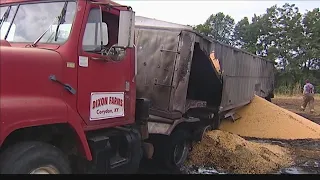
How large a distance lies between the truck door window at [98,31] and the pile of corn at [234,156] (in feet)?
11.8

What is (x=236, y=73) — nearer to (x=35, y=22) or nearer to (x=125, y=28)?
(x=125, y=28)

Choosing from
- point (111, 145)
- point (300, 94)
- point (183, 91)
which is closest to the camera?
point (111, 145)

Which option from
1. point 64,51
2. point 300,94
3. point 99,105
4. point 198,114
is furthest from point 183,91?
point 300,94

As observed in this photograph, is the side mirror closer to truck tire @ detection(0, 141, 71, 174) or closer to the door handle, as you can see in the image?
the door handle

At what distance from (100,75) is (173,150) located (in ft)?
8.58

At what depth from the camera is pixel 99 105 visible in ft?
14.4

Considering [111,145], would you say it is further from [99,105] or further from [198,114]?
[198,114]

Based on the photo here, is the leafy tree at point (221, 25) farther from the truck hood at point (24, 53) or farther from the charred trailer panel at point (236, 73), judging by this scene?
the truck hood at point (24, 53)

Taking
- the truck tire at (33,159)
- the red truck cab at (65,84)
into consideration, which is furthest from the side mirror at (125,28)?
the truck tire at (33,159)

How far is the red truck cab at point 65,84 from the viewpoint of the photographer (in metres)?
3.34

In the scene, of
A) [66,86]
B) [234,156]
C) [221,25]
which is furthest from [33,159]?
[221,25]

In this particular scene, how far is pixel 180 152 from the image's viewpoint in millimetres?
6879

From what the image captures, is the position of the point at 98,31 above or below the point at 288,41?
below

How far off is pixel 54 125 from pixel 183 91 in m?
3.03
